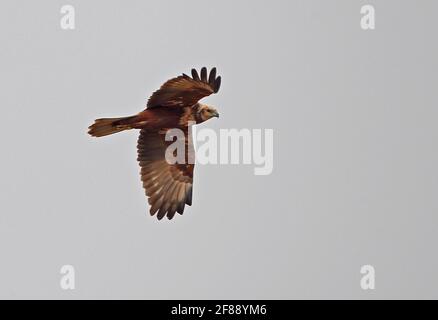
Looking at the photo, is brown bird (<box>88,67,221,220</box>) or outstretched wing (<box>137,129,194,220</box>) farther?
outstretched wing (<box>137,129,194,220</box>)

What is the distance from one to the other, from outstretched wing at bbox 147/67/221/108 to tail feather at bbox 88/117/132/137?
0.46 m

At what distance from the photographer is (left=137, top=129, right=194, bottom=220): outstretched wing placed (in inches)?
575

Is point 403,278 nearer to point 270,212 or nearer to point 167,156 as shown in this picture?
point 270,212

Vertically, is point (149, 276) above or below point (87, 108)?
below

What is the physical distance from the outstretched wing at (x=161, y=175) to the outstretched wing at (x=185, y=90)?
0.88m

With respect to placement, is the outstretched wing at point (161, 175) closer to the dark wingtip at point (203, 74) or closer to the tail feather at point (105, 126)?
the tail feather at point (105, 126)

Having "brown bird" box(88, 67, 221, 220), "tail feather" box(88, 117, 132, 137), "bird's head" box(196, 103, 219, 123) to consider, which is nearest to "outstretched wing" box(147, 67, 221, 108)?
"brown bird" box(88, 67, 221, 220)

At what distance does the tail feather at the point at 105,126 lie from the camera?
45.1 feet

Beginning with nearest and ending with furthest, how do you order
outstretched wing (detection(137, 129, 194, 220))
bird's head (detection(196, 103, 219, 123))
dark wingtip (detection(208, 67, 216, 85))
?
dark wingtip (detection(208, 67, 216, 85)), bird's head (detection(196, 103, 219, 123)), outstretched wing (detection(137, 129, 194, 220))

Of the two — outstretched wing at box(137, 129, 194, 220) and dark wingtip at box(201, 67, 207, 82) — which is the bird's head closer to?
outstretched wing at box(137, 129, 194, 220)

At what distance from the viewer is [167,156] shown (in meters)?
14.7

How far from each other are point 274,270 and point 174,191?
22.3 meters

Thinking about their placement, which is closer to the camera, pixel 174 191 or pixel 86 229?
pixel 174 191
